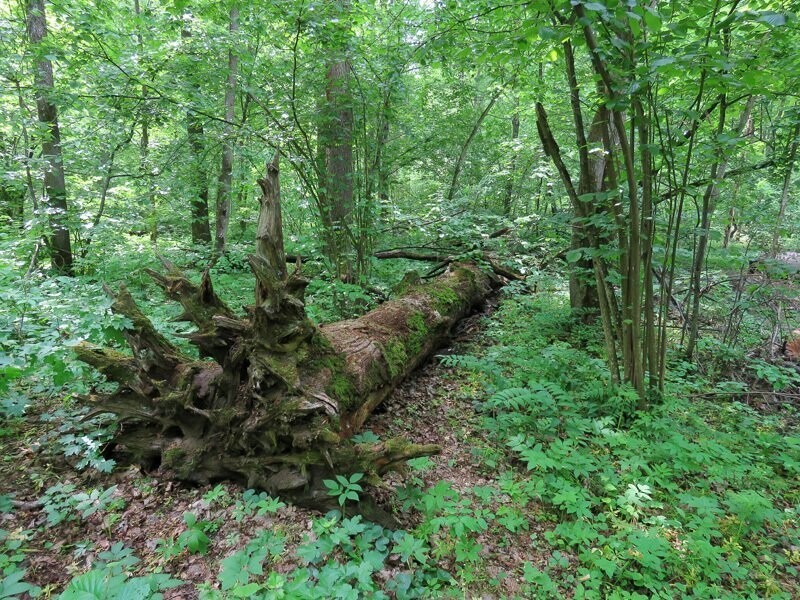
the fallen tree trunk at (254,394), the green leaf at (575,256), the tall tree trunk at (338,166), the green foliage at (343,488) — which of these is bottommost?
the green foliage at (343,488)

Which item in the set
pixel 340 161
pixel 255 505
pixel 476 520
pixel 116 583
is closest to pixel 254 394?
pixel 255 505

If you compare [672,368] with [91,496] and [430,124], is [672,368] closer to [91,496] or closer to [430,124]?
[91,496]

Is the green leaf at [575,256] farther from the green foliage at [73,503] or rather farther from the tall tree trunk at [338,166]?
the green foliage at [73,503]

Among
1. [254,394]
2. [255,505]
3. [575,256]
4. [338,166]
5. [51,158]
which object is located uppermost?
[51,158]

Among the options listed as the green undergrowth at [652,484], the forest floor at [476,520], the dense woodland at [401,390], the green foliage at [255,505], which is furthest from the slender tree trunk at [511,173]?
the green foliage at [255,505]

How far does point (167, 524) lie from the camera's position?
8.41 feet

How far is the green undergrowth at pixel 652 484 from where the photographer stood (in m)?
2.32

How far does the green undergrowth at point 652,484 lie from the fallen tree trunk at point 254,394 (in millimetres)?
1099

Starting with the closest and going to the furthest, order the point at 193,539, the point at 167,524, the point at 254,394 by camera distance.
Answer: the point at 193,539
the point at 167,524
the point at 254,394

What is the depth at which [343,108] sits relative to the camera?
493 centimetres

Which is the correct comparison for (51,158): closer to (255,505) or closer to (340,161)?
(340,161)

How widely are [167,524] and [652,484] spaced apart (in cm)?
337

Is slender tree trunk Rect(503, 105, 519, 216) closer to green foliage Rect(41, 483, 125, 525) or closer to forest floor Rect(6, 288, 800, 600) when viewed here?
forest floor Rect(6, 288, 800, 600)

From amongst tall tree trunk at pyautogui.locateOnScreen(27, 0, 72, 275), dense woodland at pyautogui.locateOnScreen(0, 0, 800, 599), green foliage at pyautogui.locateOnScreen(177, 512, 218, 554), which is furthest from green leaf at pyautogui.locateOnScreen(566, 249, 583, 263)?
tall tree trunk at pyautogui.locateOnScreen(27, 0, 72, 275)
